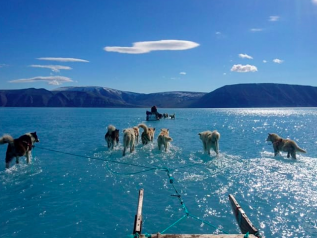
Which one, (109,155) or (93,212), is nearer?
(93,212)

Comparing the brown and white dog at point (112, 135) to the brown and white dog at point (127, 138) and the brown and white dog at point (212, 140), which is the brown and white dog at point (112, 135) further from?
the brown and white dog at point (212, 140)

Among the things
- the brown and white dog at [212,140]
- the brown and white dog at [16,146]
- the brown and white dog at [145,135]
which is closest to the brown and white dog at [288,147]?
the brown and white dog at [212,140]

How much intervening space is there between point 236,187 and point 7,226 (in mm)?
8725

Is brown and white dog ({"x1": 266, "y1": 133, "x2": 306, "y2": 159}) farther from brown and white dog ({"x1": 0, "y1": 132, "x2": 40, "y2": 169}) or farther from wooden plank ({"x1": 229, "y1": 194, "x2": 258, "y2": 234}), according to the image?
brown and white dog ({"x1": 0, "y1": 132, "x2": 40, "y2": 169})

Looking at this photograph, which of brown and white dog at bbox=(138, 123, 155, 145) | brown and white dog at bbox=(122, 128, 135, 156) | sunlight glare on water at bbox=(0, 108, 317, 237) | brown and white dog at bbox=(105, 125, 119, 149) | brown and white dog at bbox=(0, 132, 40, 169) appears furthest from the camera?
brown and white dog at bbox=(138, 123, 155, 145)

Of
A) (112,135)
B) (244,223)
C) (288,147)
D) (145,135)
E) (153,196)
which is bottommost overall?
(153,196)

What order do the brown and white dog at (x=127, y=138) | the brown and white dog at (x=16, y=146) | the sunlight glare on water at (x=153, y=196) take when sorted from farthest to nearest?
the brown and white dog at (x=127, y=138) < the brown and white dog at (x=16, y=146) < the sunlight glare on water at (x=153, y=196)

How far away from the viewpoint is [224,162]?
51.9ft

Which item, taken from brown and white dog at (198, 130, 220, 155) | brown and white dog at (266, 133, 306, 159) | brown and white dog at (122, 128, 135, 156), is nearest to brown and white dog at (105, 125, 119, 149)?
brown and white dog at (122, 128, 135, 156)

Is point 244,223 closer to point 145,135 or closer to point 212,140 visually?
point 212,140

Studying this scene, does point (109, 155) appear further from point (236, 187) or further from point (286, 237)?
point (286, 237)

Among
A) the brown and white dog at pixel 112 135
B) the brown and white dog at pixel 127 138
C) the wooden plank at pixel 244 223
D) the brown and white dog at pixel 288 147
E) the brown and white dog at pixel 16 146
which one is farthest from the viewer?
the brown and white dog at pixel 112 135

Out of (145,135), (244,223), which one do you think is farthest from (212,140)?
(244,223)

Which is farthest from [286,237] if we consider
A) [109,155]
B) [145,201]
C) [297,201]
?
[109,155]
